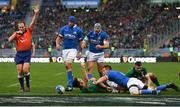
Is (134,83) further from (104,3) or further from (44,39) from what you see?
(104,3)

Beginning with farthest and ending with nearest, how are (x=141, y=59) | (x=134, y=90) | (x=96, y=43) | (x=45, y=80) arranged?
(x=141, y=59) → (x=45, y=80) → (x=96, y=43) → (x=134, y=90)

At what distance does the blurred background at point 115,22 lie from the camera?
47156 mm

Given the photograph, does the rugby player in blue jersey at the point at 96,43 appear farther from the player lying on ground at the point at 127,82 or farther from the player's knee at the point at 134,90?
the player's knee at the point at 134,90

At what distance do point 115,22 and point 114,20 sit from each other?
1.48 ft

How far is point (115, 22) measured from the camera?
180 ft

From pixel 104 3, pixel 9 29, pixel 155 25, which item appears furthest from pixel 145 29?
pixel 9 29

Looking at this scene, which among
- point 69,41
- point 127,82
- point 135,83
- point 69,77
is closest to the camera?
point 135,83

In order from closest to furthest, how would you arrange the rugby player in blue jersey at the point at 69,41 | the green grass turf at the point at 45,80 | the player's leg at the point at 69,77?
the green grass turf at the point at 45,80
the player's leg at the point at 69,77
the rugby player in blue jersey at the point at 69,41

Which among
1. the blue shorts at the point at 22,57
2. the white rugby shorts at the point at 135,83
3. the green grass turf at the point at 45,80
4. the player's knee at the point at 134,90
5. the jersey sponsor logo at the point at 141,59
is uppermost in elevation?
the blue shorts at the point at 22,57

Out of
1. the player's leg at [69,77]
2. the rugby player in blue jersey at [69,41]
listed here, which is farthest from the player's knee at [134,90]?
the rugby player in blue jersey at [69,41]

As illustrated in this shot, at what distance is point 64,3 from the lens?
54250 mm

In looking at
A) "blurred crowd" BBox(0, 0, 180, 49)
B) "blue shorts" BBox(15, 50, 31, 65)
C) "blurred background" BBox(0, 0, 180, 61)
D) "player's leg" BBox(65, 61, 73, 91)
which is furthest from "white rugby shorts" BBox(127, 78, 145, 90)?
"blurred crowd" BBox(0, 0, 180, 49)

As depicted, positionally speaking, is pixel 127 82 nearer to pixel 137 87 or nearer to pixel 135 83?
pixel 135 83

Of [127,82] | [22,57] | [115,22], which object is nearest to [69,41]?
[22,57]
